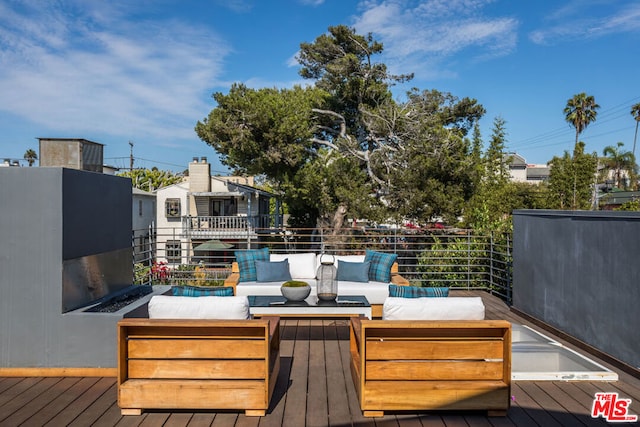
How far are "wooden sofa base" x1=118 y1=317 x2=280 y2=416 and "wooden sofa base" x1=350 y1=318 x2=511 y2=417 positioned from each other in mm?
722

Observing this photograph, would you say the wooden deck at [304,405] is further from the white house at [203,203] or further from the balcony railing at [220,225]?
the white house at [203,203]

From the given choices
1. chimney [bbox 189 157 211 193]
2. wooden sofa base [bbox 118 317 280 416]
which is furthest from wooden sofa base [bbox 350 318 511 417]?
chimney [bbox 189 157 211 193]

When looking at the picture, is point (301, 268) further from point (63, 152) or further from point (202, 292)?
point (63, 152)

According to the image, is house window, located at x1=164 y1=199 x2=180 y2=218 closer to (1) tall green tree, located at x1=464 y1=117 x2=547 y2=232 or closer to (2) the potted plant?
(1) tall green tree, located at x1=464 y1=117 x2=547 y2=232

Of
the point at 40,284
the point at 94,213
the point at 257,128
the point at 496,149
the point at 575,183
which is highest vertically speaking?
the point at 496,149

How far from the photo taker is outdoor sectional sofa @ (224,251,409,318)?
19.1 feet

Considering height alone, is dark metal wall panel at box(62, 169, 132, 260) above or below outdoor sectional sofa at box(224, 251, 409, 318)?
above

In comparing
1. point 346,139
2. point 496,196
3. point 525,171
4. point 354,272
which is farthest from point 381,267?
point 525,171

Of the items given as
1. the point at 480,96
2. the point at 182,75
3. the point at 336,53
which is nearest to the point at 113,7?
the point at 182,75

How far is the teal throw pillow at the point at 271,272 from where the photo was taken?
632 centimetres

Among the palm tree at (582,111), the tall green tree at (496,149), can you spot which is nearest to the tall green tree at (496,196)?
the tall green tree at (496,149)

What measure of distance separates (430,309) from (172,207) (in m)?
22.5

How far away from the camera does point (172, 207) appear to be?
951 inches

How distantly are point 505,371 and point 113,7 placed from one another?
533 inches
